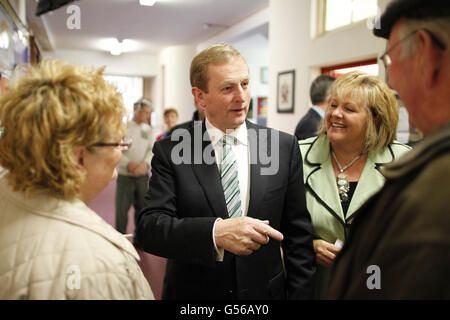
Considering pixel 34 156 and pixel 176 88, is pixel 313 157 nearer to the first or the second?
pixel 34 156

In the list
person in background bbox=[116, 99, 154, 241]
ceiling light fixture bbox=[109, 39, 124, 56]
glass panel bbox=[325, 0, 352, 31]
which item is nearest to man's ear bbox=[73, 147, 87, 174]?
person in background bbox=[116, 99, 154, 241]

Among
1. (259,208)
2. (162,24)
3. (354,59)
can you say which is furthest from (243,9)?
(259,208)

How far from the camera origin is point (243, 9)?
688 centimetres

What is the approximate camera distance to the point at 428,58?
66 centimetres

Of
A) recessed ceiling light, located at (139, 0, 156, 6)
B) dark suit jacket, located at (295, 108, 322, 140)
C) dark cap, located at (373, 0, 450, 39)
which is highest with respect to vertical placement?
recessed ceiling light, located at (139, 0, 156, 6)

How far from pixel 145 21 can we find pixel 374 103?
7.14 meters

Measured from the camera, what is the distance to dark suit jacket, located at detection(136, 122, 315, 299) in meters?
1.27

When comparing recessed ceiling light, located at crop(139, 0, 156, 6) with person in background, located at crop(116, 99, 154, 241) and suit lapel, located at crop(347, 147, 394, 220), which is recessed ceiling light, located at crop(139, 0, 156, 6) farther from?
suit lapel, located at crop(347, 147, 394, 220)

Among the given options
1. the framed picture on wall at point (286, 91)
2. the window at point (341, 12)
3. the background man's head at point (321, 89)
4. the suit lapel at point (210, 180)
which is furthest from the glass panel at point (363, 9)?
the suit lapel at point (210, 180)

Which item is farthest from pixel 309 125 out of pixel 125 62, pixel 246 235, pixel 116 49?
pixel 125 62

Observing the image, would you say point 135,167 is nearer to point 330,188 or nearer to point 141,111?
point 141,111

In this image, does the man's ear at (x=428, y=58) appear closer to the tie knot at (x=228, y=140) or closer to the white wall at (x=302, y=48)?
the tie knot at (x=228, y=140)

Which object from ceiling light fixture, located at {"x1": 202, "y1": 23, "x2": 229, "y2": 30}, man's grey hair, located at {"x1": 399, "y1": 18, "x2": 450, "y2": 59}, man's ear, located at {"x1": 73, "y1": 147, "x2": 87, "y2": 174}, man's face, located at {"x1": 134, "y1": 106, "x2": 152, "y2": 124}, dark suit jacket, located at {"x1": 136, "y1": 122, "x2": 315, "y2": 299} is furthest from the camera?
ceiling light fixture, located at {"x1": 202, "y1": 23, "x2": 229, "y2": 30}

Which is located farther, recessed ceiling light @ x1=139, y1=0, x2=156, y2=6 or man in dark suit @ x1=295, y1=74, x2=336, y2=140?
recessed ceiling light @ x1=139, y1=0, x2=156, y2=6
